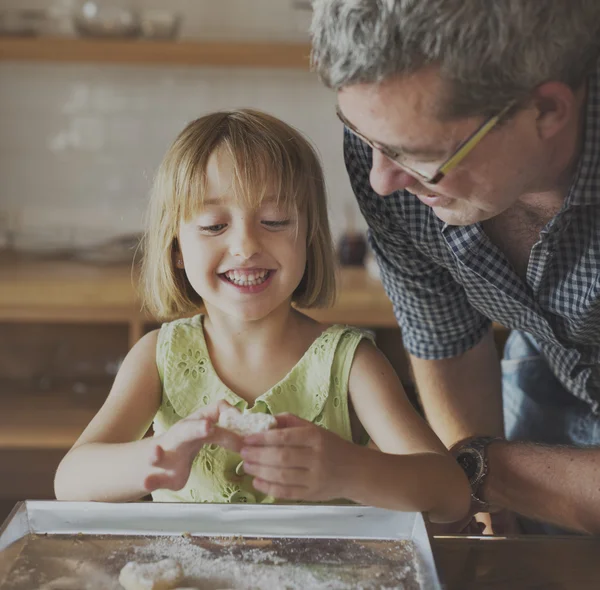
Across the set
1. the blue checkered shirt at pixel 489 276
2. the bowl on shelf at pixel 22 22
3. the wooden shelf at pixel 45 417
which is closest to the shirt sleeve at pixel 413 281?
the blue checkered shirt at pixel 489 276

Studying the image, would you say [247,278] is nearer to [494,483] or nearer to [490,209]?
[490,209]

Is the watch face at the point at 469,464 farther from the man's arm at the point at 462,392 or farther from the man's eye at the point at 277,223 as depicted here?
the man's eye at the point at 277,223

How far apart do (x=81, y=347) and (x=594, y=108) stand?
2.51 meters

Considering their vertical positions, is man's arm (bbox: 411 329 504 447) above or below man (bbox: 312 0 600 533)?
below

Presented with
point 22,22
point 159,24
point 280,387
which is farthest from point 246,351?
point 22,22

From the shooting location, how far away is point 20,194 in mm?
3523

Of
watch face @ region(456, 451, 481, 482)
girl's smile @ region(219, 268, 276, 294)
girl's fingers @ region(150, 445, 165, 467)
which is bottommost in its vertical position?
watch face @ region(456, 451, 481, 482)

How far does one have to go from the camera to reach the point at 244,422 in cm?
109

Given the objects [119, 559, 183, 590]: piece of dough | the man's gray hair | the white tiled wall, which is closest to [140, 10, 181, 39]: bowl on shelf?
the white tiled wall

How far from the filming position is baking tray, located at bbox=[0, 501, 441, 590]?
3.30ft

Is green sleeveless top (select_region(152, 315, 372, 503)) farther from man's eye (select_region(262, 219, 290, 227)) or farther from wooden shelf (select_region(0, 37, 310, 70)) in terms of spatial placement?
wooden shelf (select_region(0, 37, 310, 70))

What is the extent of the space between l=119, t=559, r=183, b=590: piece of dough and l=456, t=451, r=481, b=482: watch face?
1.71 feet

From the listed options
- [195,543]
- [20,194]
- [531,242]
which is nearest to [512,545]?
[195,543]

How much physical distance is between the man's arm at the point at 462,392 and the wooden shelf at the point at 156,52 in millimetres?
1613
